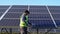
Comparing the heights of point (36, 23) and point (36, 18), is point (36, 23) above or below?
below

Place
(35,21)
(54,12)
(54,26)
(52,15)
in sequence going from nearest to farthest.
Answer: (54,26)
(35,21)
(52,15)
(54,12)

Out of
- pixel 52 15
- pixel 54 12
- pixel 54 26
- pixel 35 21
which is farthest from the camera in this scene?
pixel 54 12

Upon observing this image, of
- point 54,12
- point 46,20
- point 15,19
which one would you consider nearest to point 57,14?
point 54,12

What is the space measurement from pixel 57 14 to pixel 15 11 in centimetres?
343

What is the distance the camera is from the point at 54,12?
63.7ft

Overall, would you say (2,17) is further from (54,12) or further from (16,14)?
(54,12)

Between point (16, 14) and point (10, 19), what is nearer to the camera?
point (10, 19)

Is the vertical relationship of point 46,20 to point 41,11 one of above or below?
below

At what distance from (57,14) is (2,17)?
4404mm

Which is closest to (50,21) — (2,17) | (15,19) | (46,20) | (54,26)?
(46,20)

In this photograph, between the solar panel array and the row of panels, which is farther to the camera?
the solar panel array

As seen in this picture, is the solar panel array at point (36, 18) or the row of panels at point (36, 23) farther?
the solar panel array at point (36, 18)

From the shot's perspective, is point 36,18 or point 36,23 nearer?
point 36,23

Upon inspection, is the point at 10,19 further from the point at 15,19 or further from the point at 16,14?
the point at 16,14
